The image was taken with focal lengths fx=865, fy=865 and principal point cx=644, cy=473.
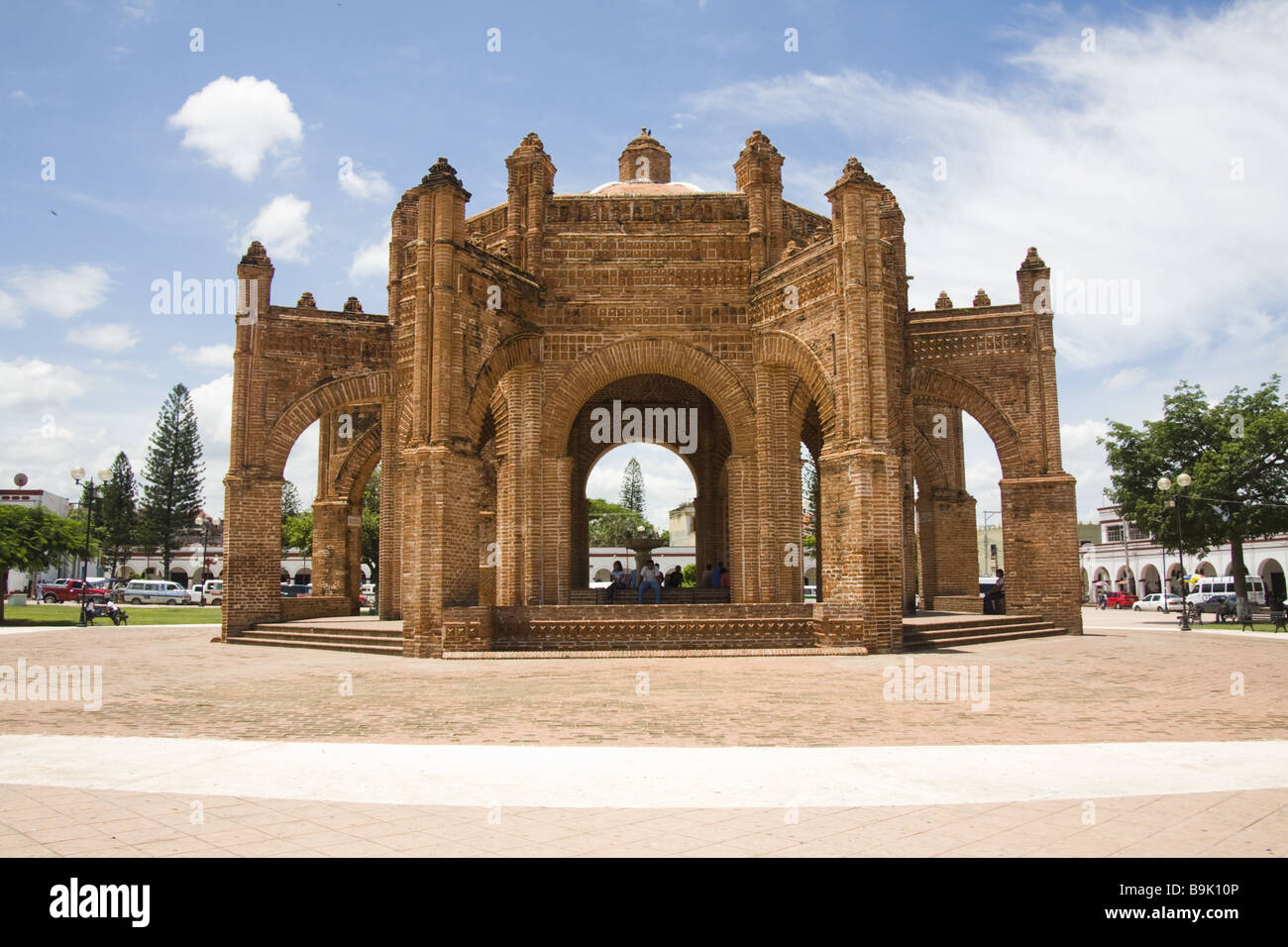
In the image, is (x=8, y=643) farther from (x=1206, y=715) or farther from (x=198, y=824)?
(x=1206, y=715)

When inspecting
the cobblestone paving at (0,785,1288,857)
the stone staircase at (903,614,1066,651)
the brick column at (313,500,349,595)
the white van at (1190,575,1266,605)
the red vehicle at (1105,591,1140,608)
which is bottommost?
the red vehicle at (1105,591,1140,608)

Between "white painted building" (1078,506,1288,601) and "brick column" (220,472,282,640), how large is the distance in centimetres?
4169

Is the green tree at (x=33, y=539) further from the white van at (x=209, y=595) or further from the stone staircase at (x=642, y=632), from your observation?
the white van at (x=209, y=595)

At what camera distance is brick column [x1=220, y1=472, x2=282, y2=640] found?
16.9 meters

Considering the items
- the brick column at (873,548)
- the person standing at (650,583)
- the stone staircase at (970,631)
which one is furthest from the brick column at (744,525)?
the stone staircase at (970,631)

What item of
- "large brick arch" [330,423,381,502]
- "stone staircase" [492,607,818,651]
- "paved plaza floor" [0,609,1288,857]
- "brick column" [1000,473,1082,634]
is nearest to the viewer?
"paved plaza floor" [0,609,1288,857]

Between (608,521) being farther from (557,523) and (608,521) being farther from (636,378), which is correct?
(557,523)

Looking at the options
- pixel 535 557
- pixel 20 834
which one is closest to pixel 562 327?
pixel 535 557

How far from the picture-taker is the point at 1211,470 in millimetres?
25672

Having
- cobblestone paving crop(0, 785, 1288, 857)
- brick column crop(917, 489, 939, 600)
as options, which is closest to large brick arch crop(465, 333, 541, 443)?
cobblestone paving crop(0, 785, 1288, 857)

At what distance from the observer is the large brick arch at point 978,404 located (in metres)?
18.3

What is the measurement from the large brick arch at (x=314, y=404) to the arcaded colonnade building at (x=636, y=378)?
0.14 ft

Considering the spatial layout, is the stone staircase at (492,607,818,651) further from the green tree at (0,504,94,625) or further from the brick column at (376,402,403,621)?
the green tree at (0,504,94,625)
